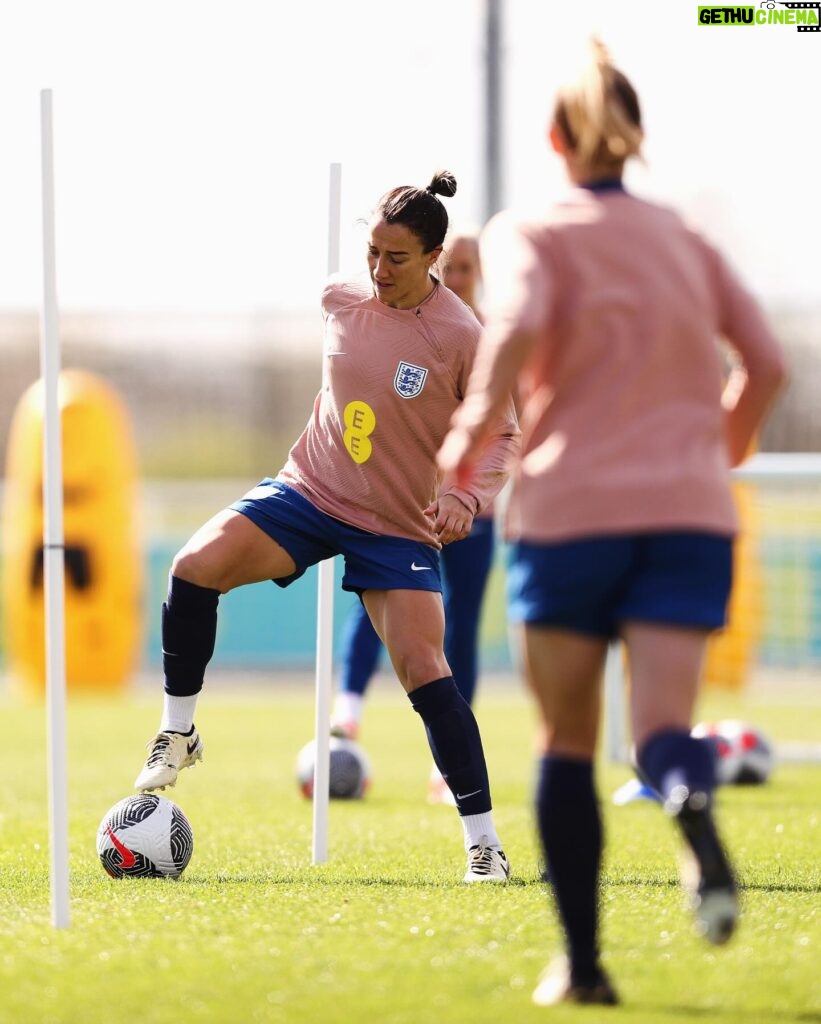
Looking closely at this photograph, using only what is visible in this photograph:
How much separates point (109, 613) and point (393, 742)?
7016 mm

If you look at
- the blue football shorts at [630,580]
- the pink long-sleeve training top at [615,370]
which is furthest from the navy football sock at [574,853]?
the pink long-sleeve training top at [615,370]

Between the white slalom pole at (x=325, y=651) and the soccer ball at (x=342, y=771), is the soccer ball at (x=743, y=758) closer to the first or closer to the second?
the soccer ball at (x=342, y=771)

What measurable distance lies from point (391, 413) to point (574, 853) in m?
2.01

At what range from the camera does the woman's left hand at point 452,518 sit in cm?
491

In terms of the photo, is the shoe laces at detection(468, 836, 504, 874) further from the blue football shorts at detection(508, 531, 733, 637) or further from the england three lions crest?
the blue football shorts at detection(508, 531, 733, 637)

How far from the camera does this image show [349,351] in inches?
203

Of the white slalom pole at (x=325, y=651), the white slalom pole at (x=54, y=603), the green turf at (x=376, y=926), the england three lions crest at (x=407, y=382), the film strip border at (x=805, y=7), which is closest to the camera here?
the green turf at (x=376, y=926)

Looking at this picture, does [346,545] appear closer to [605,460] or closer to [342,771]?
[605,460]

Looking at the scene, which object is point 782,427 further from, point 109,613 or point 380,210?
point 380,210

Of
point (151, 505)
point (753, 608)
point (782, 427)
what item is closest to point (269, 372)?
point (151, 505)

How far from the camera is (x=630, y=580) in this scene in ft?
11.1

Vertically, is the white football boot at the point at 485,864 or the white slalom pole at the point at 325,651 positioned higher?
the white slalom pole at the point at 325,651

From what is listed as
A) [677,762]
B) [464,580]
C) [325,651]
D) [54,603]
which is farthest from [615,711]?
[677,762]

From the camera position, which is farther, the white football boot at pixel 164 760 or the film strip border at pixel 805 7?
the film strip border at pixel 805 7
